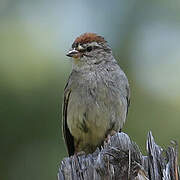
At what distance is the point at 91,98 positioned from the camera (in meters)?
6.64

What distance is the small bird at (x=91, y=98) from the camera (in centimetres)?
667

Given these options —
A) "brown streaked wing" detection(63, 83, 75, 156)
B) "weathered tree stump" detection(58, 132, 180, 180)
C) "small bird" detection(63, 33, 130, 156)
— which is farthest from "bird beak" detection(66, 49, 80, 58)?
"weathered tree stump" detection(58, 132, 180, 180)

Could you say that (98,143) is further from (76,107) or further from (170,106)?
(170,106)

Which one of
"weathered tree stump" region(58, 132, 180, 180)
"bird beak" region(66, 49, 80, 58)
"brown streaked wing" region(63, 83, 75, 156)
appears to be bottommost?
"brown streaked wing" region(63, 83, 75, 156)

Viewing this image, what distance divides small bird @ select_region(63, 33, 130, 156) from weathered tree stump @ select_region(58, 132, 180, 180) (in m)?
1.99

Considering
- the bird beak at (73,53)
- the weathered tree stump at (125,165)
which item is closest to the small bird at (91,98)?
the bird beak at (73,53)

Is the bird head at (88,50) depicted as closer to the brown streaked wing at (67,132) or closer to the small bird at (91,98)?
the small bird at (91,98)

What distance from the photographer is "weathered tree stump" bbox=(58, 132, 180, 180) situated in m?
4.37

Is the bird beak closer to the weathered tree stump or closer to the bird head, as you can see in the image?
the bird head

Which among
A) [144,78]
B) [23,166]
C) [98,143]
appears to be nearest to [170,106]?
[144,78]

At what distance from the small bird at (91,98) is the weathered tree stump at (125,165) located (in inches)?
78.4

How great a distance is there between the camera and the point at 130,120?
7.58 metres

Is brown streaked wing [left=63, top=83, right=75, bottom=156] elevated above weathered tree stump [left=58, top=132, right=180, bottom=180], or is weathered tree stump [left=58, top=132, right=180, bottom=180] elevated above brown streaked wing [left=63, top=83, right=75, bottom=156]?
weathered tree stump [left=58, top=132, right=180, bottom=180]

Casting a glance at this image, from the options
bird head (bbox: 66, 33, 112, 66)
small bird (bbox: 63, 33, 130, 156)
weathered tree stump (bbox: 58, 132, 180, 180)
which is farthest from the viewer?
bird head (bbox: 66, 33, 112, 66)
